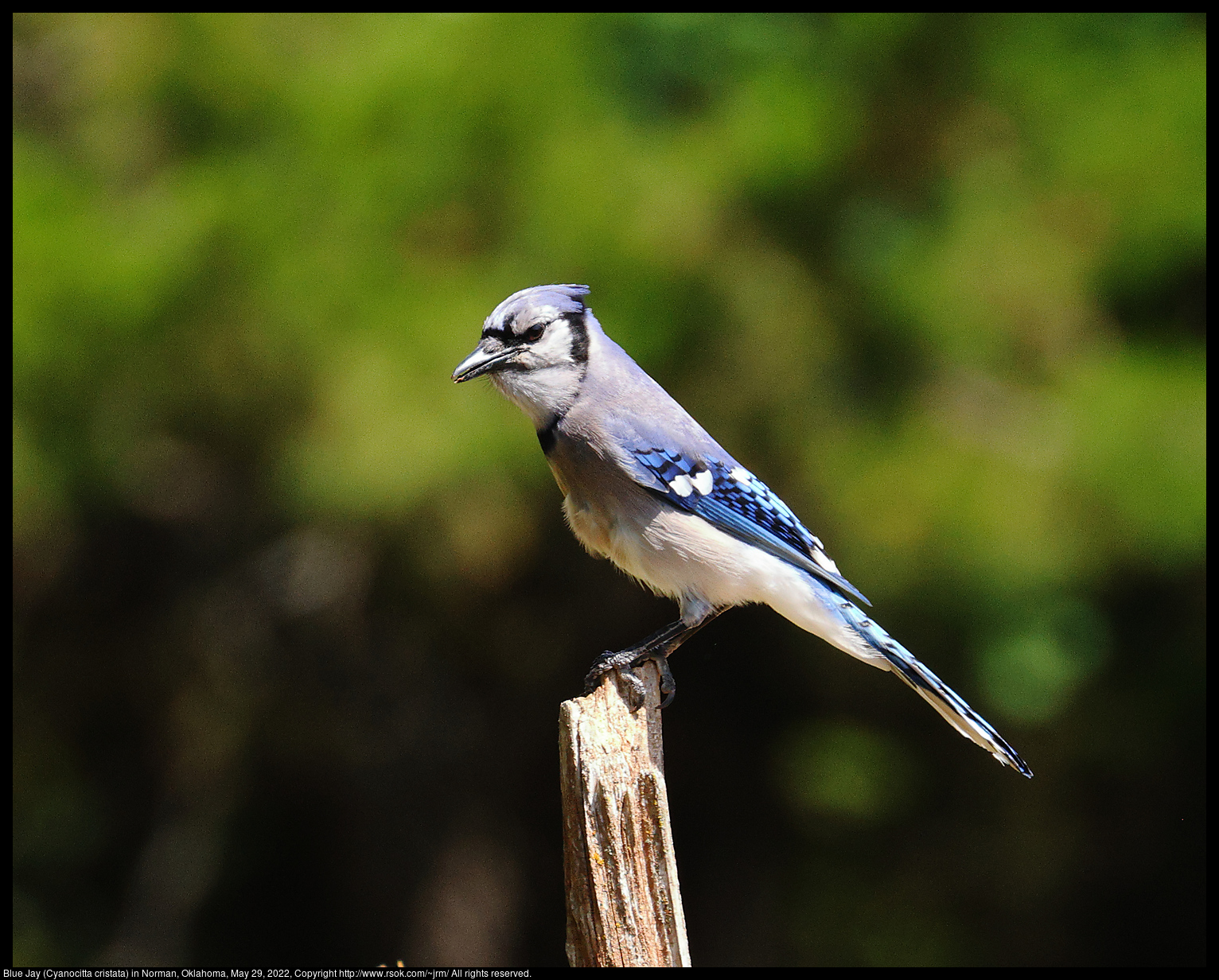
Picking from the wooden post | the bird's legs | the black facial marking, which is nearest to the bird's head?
the black facial marking

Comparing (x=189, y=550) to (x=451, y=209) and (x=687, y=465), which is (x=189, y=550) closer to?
(x=451, y=209)

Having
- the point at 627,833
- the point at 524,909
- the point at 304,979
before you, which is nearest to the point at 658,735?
the point at 627,833

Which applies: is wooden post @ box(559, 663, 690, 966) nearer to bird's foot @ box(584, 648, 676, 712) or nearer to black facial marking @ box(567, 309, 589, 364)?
bird's foot @ box(584, 648, 676, 712)

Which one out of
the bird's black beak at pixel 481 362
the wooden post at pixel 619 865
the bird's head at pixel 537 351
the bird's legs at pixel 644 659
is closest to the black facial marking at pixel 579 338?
the bird's head at pixel 537 351

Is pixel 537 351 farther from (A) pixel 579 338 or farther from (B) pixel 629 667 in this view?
(B) pixel 629 667

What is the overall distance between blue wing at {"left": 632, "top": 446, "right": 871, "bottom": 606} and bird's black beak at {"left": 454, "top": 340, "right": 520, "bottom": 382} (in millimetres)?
268

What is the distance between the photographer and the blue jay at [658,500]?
5.80ft

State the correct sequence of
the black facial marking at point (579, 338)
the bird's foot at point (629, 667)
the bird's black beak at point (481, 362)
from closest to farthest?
1. the bird's foot at point (629, 667)
2. the bird's black beak at point (481, 362)
3. the black facial marking at point (579, 338)

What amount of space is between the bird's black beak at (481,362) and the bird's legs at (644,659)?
50 cm

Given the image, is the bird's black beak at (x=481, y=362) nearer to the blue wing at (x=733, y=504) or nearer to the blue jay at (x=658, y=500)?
the blue jay at (x=658, y=500)

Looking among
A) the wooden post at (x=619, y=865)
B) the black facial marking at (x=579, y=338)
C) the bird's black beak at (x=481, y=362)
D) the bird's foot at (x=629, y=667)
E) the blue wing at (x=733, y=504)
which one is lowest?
the wooden post at (x=619, y=865)

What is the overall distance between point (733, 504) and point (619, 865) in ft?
2.17

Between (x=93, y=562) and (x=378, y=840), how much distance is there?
1.18 m

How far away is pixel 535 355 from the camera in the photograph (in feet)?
5.94
